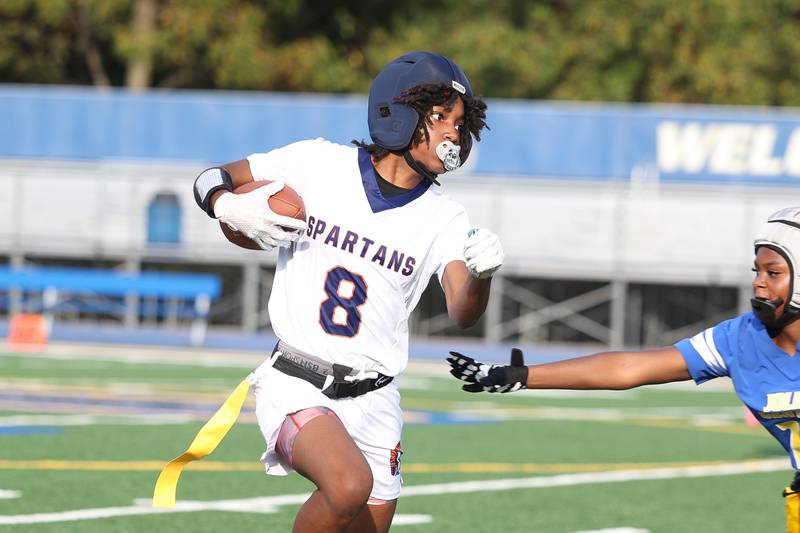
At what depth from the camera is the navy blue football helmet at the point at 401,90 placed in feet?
19.1

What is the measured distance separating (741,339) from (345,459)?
1.53 meters

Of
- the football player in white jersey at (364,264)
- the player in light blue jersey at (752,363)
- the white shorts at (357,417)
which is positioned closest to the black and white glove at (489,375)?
the player in light blue jersey at (752,363)

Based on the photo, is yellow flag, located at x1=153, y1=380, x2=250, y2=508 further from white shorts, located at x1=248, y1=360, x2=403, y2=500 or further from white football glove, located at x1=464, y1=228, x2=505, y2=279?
white football glove, located at x1=464, y1=228, x2=505, y2=279

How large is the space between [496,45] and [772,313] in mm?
27903

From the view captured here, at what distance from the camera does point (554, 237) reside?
73.9 feet

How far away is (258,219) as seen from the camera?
18.2 feet

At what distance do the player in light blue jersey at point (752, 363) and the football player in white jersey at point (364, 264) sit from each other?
0.96 ft

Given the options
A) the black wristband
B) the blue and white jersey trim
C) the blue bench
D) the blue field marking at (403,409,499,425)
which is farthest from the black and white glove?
the blue bench

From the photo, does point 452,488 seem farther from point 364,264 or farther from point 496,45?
point 496,45

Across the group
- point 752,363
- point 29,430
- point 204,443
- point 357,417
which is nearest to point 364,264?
point 357,417

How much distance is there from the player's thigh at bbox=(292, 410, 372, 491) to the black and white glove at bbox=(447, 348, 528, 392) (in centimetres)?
49

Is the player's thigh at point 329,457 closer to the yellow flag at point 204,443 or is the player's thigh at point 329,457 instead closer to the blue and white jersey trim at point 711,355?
the yellow flag at point 204,443

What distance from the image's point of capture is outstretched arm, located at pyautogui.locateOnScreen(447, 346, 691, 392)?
570 centimetres

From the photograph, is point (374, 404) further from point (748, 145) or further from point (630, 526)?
point (748, 145)
